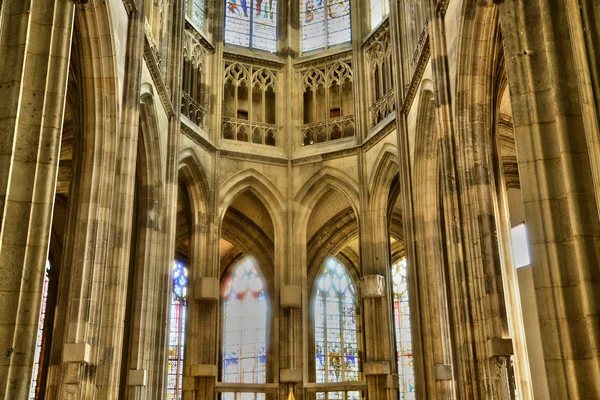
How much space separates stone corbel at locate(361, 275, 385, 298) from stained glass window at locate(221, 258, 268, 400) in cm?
511

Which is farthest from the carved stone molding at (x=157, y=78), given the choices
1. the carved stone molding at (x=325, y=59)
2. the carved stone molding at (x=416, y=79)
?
the carved stone molding at (x=416, y=79)

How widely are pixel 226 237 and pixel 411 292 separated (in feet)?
26.9

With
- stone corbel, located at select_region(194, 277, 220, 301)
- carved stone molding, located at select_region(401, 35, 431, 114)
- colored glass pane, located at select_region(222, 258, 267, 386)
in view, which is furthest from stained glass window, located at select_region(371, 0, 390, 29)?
colored glass pane, located at select_region(222, 258, 267, 386)

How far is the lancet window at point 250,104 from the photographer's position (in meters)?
21.2

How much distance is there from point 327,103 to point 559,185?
14.0m

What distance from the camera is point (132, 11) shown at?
14.0m

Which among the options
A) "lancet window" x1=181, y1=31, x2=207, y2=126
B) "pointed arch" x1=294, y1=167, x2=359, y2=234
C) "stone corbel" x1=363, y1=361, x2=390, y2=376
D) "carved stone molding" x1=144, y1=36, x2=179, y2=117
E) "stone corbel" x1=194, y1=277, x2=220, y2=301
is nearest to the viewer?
"carved stone molding" x1=144, y1=36, x2=179, y2=117

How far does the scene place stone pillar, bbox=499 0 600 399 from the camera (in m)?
7.41

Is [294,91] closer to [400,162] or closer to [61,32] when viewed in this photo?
[400,162]

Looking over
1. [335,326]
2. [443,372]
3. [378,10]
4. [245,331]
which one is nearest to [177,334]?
[245,331]

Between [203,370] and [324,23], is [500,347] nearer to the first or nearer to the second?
[203,370]

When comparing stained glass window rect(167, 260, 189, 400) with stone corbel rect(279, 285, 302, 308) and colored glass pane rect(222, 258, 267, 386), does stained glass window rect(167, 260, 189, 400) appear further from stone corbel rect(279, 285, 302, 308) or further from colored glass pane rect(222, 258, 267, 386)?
stone corbel rect(279, 285, 302, 308)

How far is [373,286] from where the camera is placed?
19.1 m

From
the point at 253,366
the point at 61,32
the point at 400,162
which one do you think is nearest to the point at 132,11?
the point at 61,32
